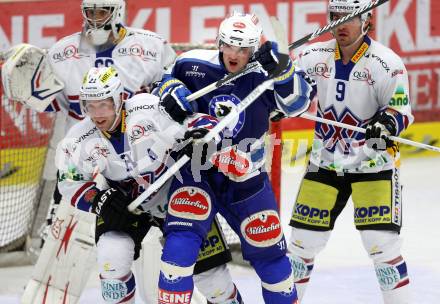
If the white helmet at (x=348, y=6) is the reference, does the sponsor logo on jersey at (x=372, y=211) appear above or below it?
below

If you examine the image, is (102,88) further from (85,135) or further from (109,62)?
(109,62)

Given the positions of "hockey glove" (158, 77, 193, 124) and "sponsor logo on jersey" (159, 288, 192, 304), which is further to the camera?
"hockey glove" (158, 77, 193, 124)

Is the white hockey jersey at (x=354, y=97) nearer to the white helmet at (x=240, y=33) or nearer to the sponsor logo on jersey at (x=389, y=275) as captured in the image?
the sponsor logo on jersey at (x=389, y=275)

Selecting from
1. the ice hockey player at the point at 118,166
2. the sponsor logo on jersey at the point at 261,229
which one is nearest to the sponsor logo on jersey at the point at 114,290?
the ice hockey player at the point at 118,166

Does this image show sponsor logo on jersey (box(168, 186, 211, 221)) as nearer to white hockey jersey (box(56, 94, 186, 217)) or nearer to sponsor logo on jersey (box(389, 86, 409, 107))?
white hockey jersey (box(56, 94, 186, 217))

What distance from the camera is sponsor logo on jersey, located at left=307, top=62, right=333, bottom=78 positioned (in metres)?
6.09

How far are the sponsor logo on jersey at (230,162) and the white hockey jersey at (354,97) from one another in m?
0.75

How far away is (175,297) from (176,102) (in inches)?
31.9

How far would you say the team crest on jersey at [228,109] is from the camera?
552 centimetres

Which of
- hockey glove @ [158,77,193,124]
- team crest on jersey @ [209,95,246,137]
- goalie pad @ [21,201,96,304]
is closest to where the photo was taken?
hockey glove @ [158,77,193,124]

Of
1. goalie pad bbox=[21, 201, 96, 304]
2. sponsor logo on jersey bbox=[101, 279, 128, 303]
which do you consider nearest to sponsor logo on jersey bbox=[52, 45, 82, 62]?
goalie pad bbox=[21, 201, 96, 304]

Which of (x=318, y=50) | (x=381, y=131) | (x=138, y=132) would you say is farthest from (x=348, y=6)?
(x=138, y=132)

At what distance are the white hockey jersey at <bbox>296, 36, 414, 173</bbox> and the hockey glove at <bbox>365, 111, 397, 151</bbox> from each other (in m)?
0.07

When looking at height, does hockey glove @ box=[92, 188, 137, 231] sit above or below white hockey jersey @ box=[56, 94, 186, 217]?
below
